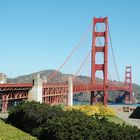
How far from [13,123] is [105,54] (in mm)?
60268

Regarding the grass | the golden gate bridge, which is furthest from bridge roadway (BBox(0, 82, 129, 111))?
the grass

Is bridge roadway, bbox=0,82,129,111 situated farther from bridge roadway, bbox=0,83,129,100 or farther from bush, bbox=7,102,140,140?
bush, bbox=7,102,140,140

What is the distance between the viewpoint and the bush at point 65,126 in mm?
31078

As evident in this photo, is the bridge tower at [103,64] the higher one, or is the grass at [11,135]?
the bridge tower at [103,64]

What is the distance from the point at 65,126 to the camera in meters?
36.4

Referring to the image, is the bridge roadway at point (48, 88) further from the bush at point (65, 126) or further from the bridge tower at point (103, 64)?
the bush at point (65, 126)

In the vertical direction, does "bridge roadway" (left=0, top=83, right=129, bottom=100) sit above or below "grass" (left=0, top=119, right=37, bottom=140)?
above

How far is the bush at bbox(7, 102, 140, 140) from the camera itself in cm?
3108

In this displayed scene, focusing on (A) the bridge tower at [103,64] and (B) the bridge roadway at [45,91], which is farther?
(A) the bridge tower at [103,64]

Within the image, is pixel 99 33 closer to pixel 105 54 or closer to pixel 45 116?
pixel 105 54

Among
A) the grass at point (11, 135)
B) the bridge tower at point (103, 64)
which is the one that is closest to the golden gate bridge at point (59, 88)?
the bridge tower at point (103, 64)

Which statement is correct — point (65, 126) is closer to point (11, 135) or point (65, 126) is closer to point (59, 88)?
point (11, 135)

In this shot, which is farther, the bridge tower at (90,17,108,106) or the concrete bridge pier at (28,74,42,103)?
the bridge tower at (90,17,108,106)

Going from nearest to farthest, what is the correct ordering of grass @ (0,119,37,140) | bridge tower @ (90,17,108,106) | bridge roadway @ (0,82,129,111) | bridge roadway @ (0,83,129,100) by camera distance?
grass @ (0,119,37,140), bridge roadway @ (0,83,129,100), bridge roadway @ (0,82,129,111), bridge tower @ (90,17,108,106)
